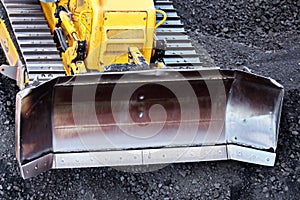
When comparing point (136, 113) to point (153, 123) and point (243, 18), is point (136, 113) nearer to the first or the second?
point (153, 123)

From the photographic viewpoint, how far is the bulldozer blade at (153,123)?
473 centimetres

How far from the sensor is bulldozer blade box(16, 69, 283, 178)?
473 cm

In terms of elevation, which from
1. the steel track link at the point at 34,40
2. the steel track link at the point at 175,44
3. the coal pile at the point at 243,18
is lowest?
the coal pile at the point at 243,18

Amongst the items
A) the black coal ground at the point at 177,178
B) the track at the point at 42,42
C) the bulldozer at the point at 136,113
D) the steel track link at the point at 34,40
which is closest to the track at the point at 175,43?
the track at the point at 42,42

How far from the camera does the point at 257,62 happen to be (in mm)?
6109

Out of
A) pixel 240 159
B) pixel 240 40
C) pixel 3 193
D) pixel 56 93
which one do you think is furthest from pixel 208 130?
pixel 240 40

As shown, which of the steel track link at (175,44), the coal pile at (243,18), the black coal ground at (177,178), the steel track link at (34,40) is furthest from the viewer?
the coal pile at (243,18)

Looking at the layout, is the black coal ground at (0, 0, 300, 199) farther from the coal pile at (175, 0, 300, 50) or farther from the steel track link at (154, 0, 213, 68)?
the coal pile at (175, 0, 300, 50)

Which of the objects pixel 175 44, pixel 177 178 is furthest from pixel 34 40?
pixel 177 178

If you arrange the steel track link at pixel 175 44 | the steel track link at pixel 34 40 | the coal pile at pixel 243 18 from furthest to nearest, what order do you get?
the coal pile at pixel 243 18 → the steel track link at pixel 175 44 → the steel track link at pixel 34 40

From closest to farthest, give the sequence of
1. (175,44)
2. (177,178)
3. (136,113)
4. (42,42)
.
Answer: (136,113)
(177,178)
(42,42)
(175,44)

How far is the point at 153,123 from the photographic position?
4.94 meters

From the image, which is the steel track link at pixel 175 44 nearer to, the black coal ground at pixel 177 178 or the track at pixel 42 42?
the track at pixel 42 42

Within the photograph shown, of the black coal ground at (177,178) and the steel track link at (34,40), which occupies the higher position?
the steel track link at (34,40)
